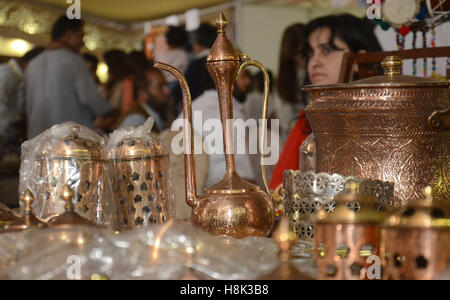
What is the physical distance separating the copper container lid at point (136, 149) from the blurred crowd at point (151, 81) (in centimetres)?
172

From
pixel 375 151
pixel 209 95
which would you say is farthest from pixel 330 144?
pixel 209 95

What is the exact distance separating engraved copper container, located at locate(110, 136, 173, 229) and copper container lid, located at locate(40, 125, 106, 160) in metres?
0.05

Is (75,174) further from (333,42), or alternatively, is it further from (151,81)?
(151,81)

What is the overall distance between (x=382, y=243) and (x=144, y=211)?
519 millimetres

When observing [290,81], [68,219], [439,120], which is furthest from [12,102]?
[439,120]

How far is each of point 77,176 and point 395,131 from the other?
1.74 feet

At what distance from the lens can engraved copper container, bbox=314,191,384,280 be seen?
29.8 inches

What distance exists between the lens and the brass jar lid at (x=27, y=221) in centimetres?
93

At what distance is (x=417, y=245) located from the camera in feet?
2.37

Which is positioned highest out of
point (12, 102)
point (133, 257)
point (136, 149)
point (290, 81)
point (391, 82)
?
point (290, 81)

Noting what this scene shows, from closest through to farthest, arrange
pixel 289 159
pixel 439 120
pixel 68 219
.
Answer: pixel 68 219
pixel 439 120
pixel 289 159

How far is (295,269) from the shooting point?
86 cm

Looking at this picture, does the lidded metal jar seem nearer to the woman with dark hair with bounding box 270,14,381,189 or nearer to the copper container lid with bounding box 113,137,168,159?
the copper container lid with bounding box 113,137,168,159

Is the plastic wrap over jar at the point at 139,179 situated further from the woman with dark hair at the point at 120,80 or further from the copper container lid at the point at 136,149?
the woman with dark hair at the point at 120,80
